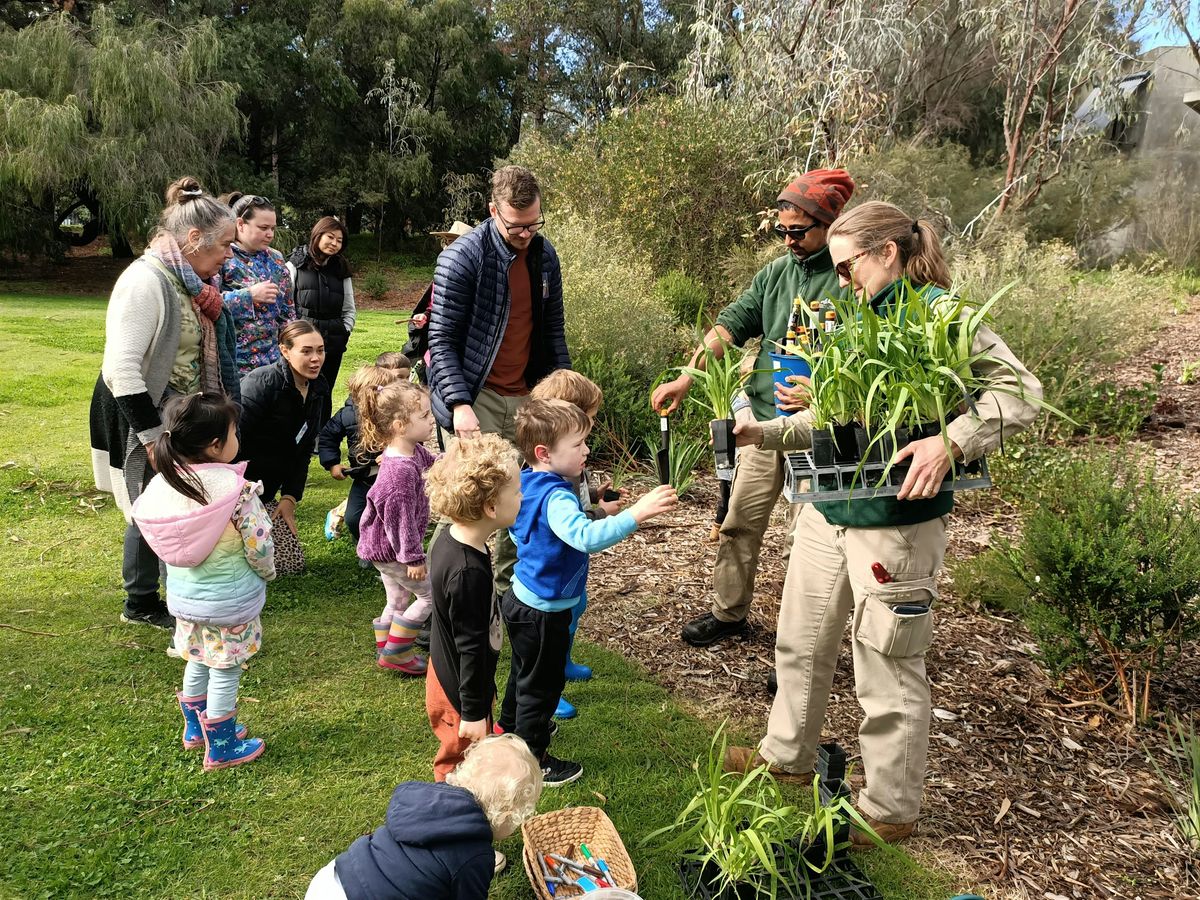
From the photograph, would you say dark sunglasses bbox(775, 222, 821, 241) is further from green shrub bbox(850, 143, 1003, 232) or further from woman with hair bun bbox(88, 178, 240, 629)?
green shrub bbox(850, 143, 1003, 232)

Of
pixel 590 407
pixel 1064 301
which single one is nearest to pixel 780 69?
pixel 1064 301

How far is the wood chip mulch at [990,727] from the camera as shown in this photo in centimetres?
286

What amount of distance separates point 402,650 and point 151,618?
55.8 inches

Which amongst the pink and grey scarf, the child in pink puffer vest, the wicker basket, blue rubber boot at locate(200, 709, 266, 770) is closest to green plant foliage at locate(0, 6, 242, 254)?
the pink and grey scarf

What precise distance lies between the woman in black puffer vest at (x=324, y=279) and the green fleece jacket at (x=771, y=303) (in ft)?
11.7

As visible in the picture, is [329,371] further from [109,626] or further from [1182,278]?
[1182,278]

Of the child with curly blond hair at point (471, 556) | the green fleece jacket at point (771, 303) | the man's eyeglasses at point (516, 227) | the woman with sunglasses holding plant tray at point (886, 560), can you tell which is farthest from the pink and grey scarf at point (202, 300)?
the woman with sunglasses holding plant tray at point (886, 560)

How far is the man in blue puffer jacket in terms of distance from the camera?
3.71 meters

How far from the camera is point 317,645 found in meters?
4.25

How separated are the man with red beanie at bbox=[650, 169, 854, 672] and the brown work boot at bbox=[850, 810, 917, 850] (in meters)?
1.11

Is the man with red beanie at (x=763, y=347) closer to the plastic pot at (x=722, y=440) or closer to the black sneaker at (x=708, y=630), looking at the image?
the black sneaker at (x=708, y=630)

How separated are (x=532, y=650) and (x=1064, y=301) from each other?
6.61m

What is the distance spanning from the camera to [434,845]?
2.02m

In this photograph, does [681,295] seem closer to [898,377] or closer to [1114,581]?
[1114,581]
